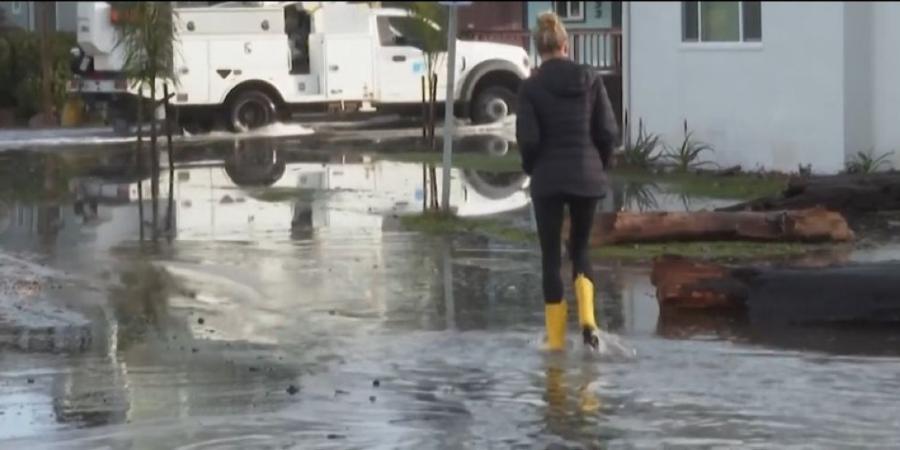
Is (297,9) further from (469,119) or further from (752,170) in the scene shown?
(752,170)

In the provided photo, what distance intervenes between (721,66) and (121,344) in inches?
481

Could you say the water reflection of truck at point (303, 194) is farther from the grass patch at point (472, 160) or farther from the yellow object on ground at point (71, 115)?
the yellow object on ground at point (71, 115)

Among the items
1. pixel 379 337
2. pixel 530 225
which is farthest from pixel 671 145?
pixel 379 337

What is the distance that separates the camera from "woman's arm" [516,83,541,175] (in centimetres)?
929

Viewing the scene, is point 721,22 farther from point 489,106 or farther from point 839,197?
point 489,106

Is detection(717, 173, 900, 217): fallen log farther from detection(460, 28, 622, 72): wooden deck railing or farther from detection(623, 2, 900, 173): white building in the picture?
detection(460, 28, 622, 72): wooden deck railing

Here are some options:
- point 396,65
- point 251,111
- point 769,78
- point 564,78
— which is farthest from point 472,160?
point 564,78

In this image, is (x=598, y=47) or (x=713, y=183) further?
(x=598, y=47)

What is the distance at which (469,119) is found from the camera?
1248 inches

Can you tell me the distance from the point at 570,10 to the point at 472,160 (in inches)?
565

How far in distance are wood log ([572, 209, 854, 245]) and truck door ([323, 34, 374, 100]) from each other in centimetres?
1686

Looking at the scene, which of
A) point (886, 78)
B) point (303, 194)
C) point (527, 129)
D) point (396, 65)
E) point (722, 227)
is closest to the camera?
point (527, 129)

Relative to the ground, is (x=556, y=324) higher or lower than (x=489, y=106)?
lower

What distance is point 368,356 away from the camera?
9445 millimetres
